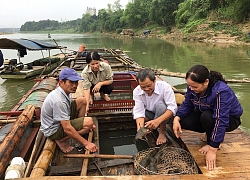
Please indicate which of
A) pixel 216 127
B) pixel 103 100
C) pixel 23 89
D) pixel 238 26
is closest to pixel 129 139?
pixel 103 100

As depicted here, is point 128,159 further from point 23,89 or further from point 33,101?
point 23,89

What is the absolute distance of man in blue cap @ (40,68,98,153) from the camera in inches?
98.0

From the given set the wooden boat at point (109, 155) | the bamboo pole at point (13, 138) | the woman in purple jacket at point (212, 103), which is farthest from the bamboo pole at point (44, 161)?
the woman in purple jacket at point (212, 103)

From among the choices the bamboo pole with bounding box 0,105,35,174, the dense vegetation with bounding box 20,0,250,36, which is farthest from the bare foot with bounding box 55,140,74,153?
the dense vegetation with bounding box 20,0,250,36

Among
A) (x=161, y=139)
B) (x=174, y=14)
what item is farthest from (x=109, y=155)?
(x=174, y=14)

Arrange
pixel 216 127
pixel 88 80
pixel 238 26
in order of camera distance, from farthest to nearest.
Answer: pixel 238 26, pixel 88 80, pixel 216 127

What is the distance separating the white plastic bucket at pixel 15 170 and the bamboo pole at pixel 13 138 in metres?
0.15

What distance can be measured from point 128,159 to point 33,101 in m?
2.45

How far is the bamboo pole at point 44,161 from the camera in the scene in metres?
2.22

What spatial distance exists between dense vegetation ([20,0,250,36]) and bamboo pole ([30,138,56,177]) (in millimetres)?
24554

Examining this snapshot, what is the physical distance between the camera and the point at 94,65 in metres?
3.81

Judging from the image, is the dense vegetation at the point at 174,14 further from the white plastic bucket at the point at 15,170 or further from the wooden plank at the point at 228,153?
the white plastic bucket at the point at 15,170

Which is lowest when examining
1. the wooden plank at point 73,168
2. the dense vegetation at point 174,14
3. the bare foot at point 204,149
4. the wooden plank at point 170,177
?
the wooden plank at point 73,168

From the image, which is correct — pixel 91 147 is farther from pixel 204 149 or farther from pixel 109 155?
pixel 204 149
